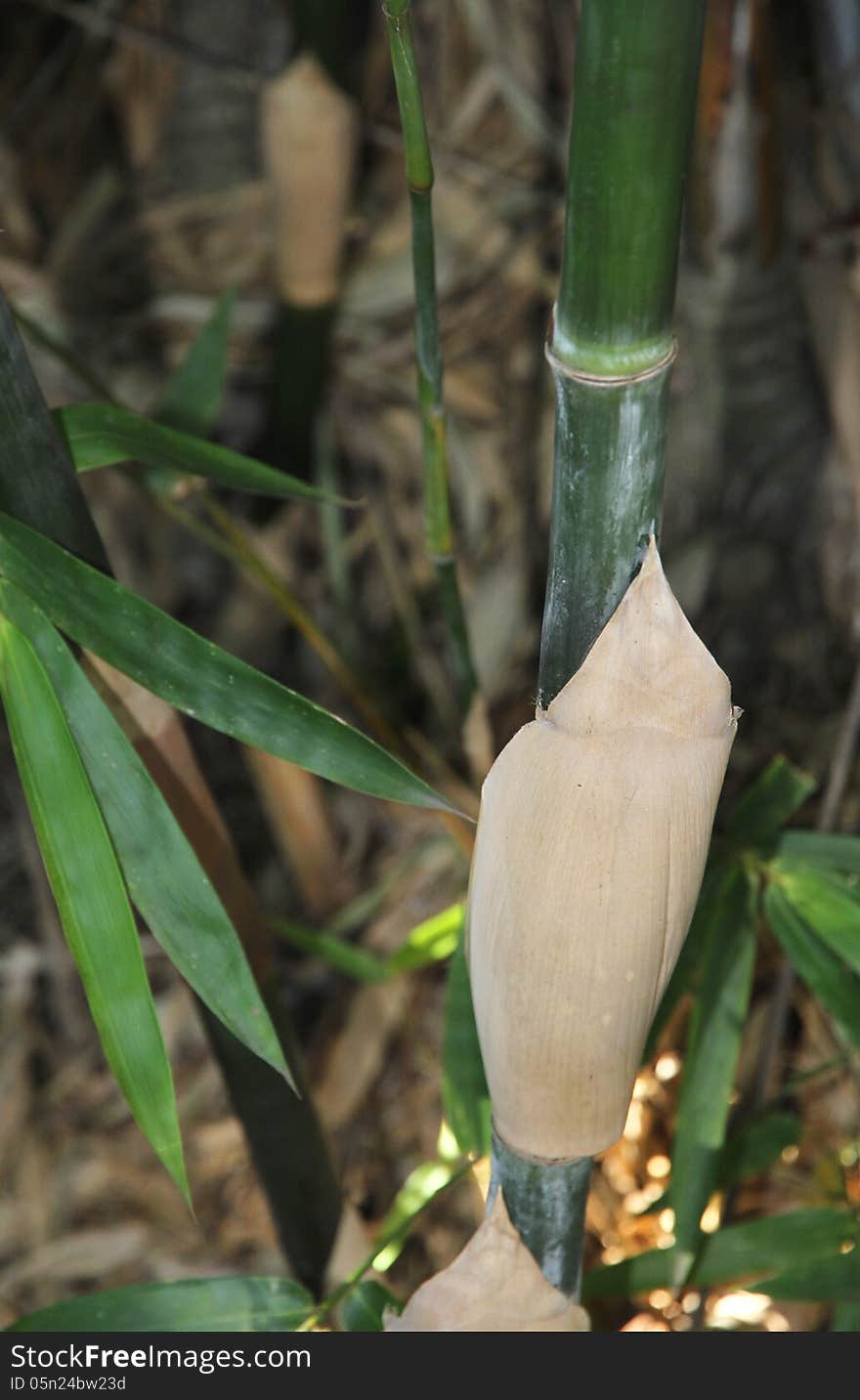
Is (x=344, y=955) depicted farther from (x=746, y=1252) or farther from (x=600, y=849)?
(x=600, y=849)

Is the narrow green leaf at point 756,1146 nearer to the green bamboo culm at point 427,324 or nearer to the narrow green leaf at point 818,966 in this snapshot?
the narrow green leaf at point 818,966

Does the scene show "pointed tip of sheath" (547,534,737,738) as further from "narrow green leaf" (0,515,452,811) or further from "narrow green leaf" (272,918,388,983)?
"narrow green leaf" (272,918,388,983)

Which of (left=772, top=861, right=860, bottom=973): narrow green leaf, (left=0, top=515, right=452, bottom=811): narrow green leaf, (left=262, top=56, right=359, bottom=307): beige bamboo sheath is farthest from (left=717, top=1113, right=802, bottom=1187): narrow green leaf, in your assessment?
(left=262, top=56, right=359, bottom=307): beige bamboo sheath

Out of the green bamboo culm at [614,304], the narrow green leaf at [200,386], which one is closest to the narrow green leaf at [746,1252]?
the green bamboo culm at [614,304]

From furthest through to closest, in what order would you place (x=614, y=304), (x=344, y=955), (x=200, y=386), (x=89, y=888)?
(x=344, y=955) < (x=200, y=386) < (x=89, y=888) < (x=614, y=304)

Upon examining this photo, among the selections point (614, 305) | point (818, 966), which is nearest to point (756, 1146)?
point (818, 966)

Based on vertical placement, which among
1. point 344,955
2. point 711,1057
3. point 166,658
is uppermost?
point 166,658

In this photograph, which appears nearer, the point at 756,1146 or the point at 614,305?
the point at 614,305
